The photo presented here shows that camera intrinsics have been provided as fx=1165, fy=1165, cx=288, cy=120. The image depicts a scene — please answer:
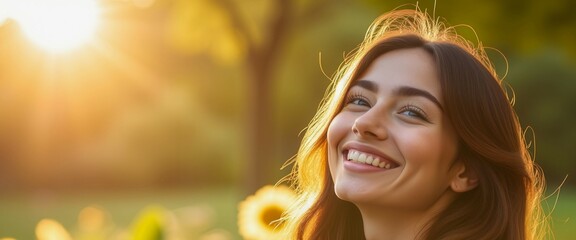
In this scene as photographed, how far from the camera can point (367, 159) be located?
2.77 metres

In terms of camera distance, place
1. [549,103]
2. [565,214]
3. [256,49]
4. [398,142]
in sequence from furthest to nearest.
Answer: [549,103] → [565,214] → [256,49] → [398,142]

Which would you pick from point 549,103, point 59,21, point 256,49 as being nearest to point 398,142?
→ point 256,49

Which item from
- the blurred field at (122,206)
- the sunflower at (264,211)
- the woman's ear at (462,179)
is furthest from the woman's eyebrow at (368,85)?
the blurred field at (122,206)

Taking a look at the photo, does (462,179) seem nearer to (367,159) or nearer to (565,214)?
(367,159)

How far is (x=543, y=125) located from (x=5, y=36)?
29.4ft

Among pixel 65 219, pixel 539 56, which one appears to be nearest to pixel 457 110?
pixel 65 219

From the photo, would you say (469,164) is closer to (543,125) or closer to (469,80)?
(469,80)

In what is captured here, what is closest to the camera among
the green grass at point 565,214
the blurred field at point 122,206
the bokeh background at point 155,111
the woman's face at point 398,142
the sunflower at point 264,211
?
the woman's face at point 398,142

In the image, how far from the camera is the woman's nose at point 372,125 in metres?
2.75

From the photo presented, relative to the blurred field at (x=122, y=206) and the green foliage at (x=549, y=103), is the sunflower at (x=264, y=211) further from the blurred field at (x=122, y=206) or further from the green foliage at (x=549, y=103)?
the green foliage at (x=549, y=103)

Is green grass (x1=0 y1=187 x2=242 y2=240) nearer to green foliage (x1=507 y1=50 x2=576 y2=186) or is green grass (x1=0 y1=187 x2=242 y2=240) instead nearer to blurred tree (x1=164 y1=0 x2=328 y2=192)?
blurred tree (x1=164 y1=0 x2=328 y2=192)

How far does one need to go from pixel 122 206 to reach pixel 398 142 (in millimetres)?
14610

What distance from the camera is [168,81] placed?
67.6ft

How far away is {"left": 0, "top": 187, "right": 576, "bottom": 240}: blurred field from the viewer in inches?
583
